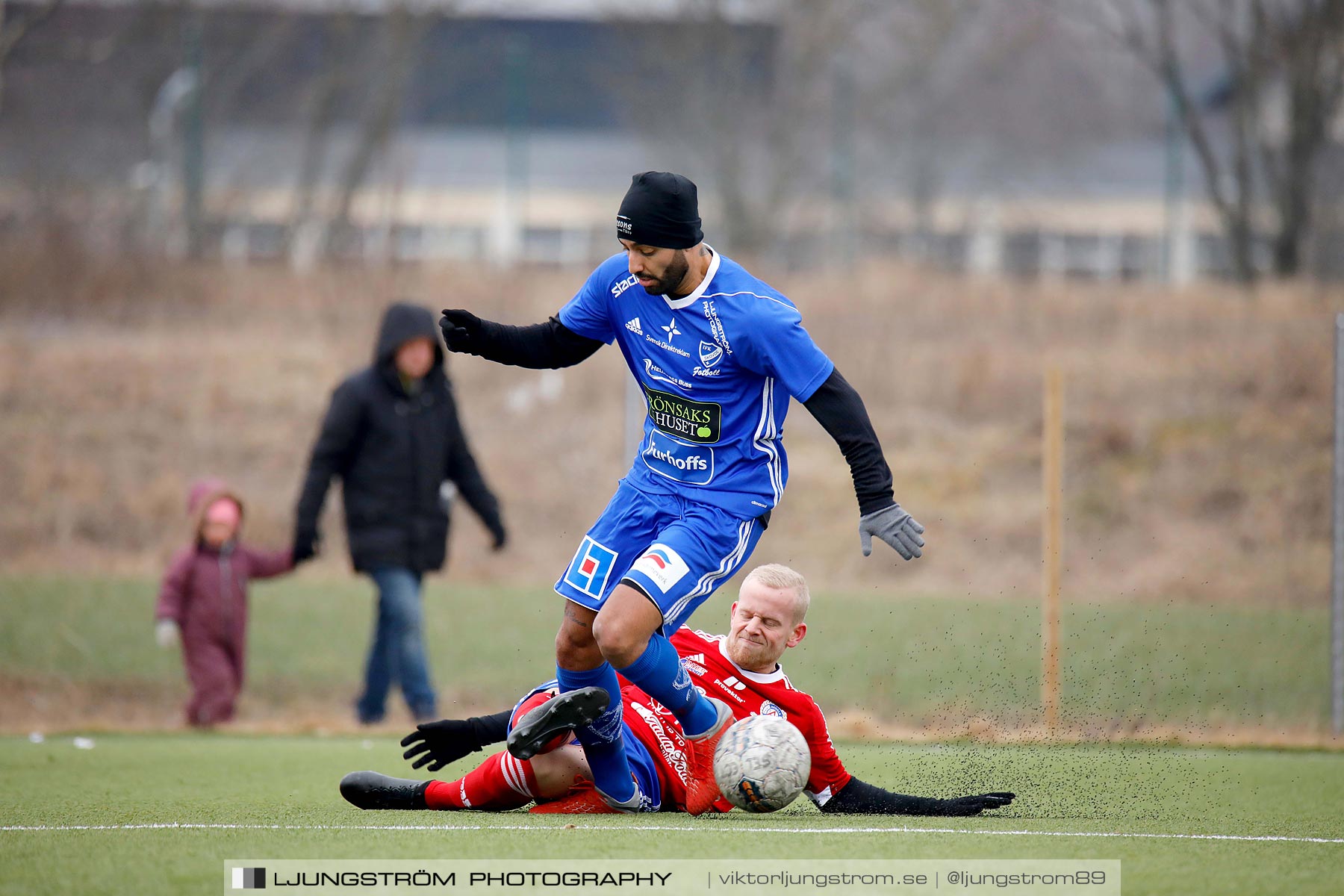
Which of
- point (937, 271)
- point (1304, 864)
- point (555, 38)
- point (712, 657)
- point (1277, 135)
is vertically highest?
point (555, 38)

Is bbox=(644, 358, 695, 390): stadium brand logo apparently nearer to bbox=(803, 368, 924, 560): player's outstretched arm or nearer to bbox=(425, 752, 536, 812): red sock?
bbox=(803, 368, 924, 560): player's outstretched arm

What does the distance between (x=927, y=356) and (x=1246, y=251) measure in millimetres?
5974

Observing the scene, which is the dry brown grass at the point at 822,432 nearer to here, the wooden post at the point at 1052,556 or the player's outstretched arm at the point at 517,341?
the wooden post at the point at 1052,556

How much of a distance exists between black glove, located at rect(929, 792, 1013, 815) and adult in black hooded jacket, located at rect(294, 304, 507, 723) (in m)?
4.19

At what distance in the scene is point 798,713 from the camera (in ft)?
16.4

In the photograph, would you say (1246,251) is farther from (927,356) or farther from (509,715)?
(509,715)

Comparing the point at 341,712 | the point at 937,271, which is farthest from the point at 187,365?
the point at 937,271

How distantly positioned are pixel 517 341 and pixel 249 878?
2.35 m

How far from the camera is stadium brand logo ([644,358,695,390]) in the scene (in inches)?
197

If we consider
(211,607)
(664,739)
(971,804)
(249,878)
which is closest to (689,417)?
(664,739)

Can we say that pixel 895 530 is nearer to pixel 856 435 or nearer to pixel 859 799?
pixel 856 435

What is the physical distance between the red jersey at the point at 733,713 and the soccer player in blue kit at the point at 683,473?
0.12 m

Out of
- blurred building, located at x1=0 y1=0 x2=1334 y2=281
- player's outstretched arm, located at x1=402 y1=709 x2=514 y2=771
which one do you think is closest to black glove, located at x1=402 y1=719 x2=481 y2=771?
player's outstretched arm, located at x1=402 y1=709 x2=514 y2=771

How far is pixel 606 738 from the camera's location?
469 centimetres
